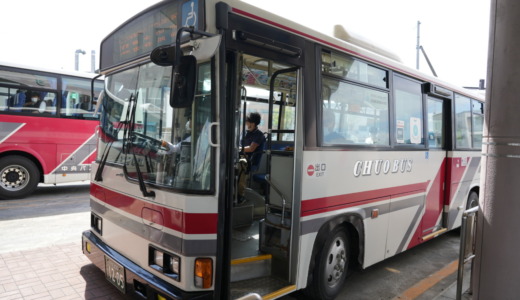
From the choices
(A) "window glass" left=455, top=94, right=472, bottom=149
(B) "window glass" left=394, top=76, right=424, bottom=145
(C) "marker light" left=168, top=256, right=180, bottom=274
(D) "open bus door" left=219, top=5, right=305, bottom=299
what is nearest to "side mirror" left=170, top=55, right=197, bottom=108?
(D) "open bus door" left=219, top=5, right=305, bottom=299

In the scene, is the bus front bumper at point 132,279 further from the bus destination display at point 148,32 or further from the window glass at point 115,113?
the bus destination display at point 148,32

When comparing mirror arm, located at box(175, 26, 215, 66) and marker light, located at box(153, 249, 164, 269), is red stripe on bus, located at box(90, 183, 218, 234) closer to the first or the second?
marker light, located at box(153, 249, 164, 269)

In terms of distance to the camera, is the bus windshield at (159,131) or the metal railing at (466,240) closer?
the bus windshield at (159,131)

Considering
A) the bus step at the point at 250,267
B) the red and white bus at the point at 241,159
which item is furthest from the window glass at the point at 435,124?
the bus step at the point at 250,267

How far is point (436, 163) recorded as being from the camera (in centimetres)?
581

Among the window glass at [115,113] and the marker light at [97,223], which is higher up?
the window glass at [115,113]

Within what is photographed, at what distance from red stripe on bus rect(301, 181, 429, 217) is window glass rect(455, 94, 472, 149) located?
1953mm

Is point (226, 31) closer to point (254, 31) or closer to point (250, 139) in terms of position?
point (254, 31)

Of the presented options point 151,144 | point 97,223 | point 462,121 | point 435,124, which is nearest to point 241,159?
point 97,223

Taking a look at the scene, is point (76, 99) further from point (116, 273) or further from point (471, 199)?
point (471, 199)

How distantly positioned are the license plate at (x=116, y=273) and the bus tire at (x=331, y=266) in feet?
6.05

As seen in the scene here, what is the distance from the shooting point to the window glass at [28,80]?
8.72m

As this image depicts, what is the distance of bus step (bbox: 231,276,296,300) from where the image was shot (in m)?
3.27

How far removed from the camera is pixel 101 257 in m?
3.70
